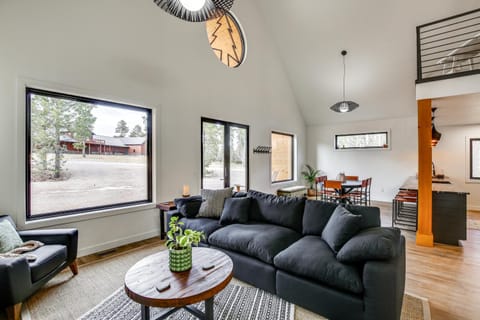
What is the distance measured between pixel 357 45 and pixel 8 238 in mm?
7117

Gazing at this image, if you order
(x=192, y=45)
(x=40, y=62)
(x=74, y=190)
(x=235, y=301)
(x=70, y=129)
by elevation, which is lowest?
(x=235, y=301)

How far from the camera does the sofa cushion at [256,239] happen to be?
2.31 m

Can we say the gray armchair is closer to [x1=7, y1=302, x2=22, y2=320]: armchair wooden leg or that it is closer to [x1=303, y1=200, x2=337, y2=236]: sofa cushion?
[x1=7, y1=302, x2=22, y2=320]: armchair wooden leg

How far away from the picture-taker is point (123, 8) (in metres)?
3.60

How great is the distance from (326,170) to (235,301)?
6.93 meters

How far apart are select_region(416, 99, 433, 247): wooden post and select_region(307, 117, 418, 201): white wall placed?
11.8ft

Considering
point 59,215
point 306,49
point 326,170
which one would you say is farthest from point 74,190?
point 326,170

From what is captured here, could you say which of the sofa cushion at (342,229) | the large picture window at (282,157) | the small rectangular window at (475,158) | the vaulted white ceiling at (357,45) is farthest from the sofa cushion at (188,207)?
the small rectangular window at (475,158)

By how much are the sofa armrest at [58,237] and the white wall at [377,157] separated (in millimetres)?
7601

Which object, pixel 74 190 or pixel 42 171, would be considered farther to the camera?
pixel 74 190

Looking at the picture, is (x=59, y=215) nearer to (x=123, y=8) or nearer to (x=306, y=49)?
(x=123, y=8)

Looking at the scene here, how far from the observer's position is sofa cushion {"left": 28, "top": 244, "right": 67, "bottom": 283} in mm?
2043

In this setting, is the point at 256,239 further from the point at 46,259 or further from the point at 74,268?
the point at 74,268

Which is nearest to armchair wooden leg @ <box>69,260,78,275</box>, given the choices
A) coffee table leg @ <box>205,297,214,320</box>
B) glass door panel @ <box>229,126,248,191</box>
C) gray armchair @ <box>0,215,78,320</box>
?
gray armchair @ <box>0,215,78,320</box>
